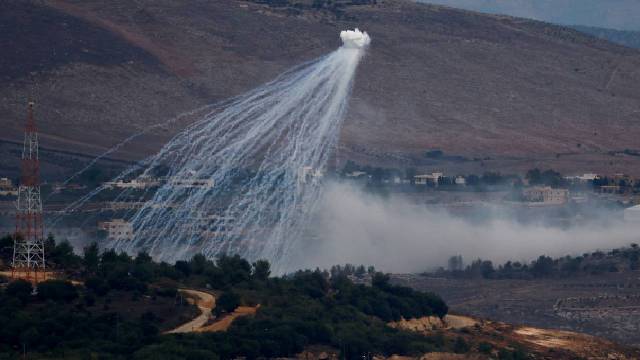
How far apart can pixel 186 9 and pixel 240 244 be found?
226 ft

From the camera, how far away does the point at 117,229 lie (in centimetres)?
8612

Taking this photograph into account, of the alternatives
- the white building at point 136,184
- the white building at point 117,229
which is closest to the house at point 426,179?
the white building at point 136,184

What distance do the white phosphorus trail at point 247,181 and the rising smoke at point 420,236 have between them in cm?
154

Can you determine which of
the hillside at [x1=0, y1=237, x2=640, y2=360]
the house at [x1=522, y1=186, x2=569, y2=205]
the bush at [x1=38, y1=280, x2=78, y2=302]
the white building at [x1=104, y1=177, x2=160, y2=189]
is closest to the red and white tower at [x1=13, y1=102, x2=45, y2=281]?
the hillside at [x1=0, y1=237, x2=640, y2=360]

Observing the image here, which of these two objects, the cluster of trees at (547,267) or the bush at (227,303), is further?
the cluster of trees at (547,267)

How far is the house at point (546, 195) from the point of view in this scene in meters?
110

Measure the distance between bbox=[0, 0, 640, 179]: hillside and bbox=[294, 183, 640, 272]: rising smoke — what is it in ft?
48.2

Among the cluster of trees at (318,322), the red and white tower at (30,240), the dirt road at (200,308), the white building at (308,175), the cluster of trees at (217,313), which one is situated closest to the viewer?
the cluster of trees at (217,313)

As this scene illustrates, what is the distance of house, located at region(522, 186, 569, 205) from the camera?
110438 mm

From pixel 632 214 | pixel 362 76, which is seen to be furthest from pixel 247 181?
pixel 362 76

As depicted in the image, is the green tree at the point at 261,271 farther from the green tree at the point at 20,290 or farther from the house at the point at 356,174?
the house at the point at 356,174

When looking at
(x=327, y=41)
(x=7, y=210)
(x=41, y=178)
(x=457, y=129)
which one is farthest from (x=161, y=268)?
(x=327, y=41)

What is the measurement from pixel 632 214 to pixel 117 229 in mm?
30655

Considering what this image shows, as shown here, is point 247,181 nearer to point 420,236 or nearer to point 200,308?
point 420,236
